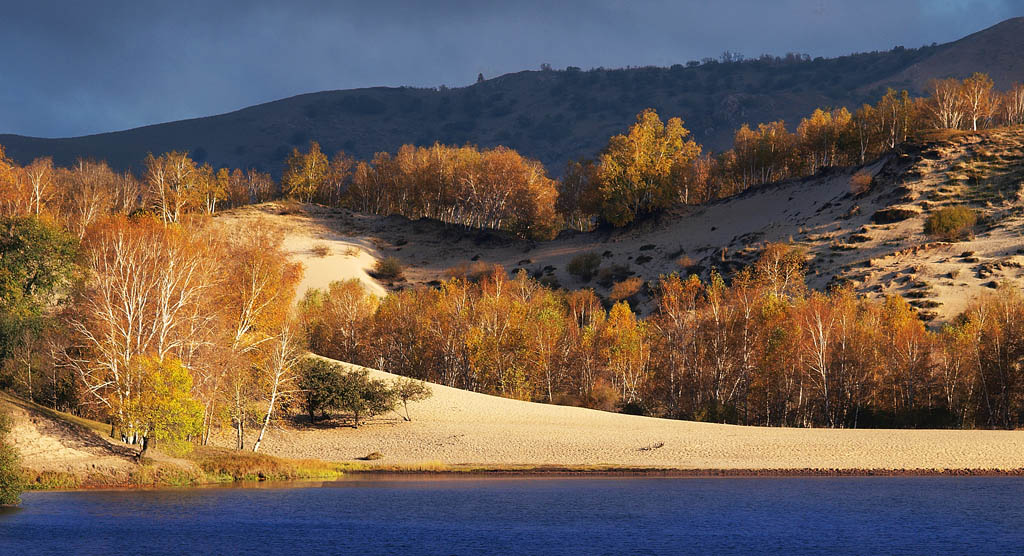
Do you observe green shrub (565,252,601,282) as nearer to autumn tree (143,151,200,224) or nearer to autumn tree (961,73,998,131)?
autumn tree (143,151,200,224)

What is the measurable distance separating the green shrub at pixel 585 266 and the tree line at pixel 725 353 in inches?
1123

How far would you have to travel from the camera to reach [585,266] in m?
124

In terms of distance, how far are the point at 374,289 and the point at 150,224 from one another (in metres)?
56.1

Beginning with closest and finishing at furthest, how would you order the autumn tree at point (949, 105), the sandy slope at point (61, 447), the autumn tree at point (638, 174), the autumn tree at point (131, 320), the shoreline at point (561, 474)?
1. the sandy slope at point (61, 447)
2. the autumn tree at point (131, 320)
3. the shoreline at point (561, 474)
4. the autumn tree at point (949, 105)
5. the autumn tree at point (638, 174)

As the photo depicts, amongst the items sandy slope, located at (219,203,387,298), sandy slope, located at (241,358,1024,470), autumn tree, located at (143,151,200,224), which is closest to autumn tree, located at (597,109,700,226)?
sandy slope, located at (219,203,387,298)

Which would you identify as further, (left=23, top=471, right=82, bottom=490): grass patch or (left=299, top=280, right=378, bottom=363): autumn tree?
(left=299, top=280, right=378, bottom=363): autumn tree

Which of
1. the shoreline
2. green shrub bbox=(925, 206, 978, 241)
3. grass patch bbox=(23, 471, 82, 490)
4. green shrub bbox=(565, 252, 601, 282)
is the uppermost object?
green shrub bbox=(925, 206, 978, 241)

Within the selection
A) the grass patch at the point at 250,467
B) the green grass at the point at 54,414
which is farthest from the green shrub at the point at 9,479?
the grass patch at the point at 250,467

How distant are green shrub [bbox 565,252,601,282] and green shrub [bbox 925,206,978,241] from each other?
43391 millimetres

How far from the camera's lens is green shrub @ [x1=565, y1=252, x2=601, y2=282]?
123000 millimetres

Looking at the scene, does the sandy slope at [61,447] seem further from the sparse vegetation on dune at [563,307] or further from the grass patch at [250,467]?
the grass patch at [250,467]

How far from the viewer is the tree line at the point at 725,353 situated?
61.0 metres

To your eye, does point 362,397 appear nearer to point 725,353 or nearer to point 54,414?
point 54,414

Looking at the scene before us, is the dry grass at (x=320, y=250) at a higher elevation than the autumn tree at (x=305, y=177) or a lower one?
lower
